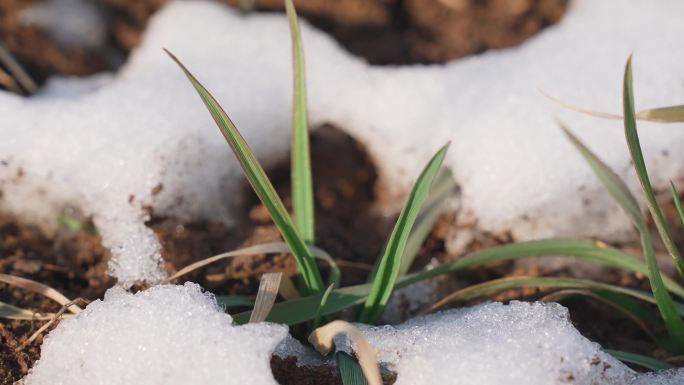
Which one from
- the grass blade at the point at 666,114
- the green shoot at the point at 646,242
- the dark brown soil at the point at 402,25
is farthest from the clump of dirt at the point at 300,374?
the dark brown soil at the point at 402,25

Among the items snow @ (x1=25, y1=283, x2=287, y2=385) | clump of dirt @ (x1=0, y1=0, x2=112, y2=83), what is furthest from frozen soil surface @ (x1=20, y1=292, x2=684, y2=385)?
clump of dirt @ (x1=0, y1=0, x2=112, y2=83)

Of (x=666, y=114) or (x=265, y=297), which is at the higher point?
(x=666, y=114)

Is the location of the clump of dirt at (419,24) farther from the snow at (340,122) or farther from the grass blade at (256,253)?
the grass blade at (256,253)

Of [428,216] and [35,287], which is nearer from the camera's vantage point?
[35,287]

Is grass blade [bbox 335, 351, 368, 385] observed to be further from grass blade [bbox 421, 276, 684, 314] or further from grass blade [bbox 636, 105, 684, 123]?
grass blade [bbox 636, 105, 684, 123]

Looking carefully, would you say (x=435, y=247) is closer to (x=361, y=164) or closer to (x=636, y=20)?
(x=361, y=164)

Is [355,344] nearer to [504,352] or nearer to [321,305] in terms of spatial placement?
[321,305]

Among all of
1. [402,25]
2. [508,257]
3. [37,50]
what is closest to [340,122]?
[402,25]
